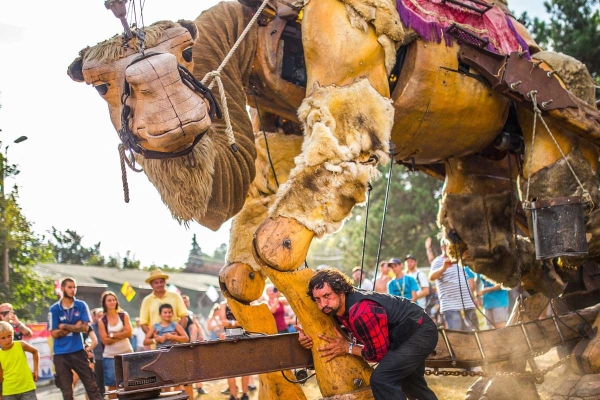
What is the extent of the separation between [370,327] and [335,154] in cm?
109

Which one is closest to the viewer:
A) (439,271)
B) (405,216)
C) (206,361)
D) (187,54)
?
(206,361)

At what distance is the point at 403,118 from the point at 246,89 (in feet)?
3.94

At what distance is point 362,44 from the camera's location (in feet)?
16.0

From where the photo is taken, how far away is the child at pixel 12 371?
7.84 meters

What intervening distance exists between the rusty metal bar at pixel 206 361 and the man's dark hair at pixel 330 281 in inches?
15.4

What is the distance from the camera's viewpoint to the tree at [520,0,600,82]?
573 inches

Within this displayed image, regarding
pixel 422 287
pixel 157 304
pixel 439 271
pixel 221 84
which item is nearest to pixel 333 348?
pixel 221 84

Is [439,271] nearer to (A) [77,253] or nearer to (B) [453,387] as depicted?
(B) [453,387]

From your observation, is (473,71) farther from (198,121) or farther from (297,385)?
(297,385)

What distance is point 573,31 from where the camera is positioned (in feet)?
49.2

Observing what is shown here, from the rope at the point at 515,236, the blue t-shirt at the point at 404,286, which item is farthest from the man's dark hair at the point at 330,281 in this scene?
the blue t-shirt at the point at 404,286

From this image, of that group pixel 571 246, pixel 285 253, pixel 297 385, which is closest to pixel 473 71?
pixel 571 246

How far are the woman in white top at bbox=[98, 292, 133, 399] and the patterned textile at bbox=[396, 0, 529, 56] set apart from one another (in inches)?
224

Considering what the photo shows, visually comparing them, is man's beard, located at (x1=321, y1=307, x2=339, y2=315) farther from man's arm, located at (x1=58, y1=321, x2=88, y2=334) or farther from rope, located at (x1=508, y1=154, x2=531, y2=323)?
man's arm, located at (x1=58, y1=321, x2=88, y2=334)
